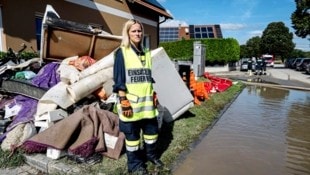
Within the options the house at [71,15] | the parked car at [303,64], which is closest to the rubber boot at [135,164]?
the house at [71,15]

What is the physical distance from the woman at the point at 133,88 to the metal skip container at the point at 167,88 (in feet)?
4.97

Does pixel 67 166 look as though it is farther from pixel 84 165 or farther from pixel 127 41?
pixel 127 41

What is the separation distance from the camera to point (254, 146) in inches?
223

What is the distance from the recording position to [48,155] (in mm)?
4387

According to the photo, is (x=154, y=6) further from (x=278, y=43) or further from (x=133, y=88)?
(x=278, y=43)

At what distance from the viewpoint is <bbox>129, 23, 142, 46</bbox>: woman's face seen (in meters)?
3.99

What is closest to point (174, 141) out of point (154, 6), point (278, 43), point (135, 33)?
point (135, 33)

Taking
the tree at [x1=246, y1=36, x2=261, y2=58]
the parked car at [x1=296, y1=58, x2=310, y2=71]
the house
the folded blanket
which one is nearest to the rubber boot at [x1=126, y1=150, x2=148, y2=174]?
the folded blanket

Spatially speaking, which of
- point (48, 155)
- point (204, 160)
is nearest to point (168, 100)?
point (204, 160)

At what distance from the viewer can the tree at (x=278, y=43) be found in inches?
3027

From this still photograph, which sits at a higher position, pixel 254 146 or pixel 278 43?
pixel 278 43

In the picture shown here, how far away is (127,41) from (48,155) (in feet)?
6.36

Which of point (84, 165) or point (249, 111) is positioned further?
point (249, 111)

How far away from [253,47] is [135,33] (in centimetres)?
8622
